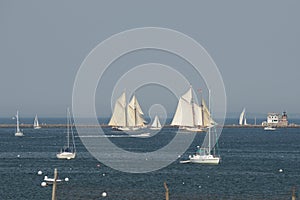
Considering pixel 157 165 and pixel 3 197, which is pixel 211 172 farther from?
pixel 3 197

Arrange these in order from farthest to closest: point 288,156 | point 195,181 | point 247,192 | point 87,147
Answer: point 87,147 → point 288,156 → point 195,181 → point 247,192

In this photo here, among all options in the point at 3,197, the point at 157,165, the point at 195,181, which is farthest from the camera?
the point at 157,165

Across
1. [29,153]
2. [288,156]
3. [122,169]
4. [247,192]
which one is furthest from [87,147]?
[247,192]

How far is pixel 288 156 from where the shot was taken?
148m

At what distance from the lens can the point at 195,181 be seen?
10056 centimetres

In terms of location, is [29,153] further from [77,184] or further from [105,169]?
[77,184]

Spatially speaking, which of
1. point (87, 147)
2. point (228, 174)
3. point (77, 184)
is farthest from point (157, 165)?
point (87, 147)

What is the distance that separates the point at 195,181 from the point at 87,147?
7813cm

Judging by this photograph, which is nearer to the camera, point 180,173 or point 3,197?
point 3,197

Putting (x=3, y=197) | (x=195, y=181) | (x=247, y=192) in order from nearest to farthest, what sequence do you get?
(x=3, y=197) → (x=247, y=192) → (x=195, y=181)

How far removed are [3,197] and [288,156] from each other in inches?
2973

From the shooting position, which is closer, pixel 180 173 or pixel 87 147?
pixel 180 173

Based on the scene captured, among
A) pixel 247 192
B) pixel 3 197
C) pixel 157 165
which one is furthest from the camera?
pixel 157 165

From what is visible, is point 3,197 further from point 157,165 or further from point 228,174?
point 157,165
